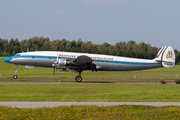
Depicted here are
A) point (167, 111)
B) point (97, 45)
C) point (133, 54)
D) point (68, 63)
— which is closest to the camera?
point (167, 111)

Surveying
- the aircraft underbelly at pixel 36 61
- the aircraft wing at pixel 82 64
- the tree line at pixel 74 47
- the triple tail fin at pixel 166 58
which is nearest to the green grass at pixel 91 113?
the aircraft wing at pixel 82 64

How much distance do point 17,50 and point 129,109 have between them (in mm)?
94423

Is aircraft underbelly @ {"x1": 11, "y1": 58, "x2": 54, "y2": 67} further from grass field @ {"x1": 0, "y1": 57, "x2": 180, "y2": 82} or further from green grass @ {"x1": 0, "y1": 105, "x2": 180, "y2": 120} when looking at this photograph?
green grass @ {"x1": 0, "y1": 105, "x2": 180, "y2": 120}

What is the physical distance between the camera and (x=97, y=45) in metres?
113

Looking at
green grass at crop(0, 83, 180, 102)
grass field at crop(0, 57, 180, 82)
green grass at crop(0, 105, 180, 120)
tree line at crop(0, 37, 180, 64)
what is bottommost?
grass field at crop(0, 57, 180, 82)

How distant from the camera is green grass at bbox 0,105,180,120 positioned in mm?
12727

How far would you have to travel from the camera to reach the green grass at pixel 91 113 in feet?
41.8

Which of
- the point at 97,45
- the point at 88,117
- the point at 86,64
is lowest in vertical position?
the point at 88,117

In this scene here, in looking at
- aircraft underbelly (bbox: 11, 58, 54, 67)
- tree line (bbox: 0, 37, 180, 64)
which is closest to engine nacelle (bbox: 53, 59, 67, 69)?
aircraft underbelly (bbox: 11, 58, 54, 67)

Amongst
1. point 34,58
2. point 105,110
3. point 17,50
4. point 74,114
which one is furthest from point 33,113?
point 17,50

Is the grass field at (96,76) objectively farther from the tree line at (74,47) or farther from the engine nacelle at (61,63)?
the tree line at (74,47)

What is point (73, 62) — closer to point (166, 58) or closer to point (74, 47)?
point (166, 58)

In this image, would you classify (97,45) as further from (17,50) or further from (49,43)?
(17,50)

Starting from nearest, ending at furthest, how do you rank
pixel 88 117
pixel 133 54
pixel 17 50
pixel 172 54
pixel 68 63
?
pixel 88 117 → pixel 68 63 → pixel 172 54 → pixel 133 54 → pixel 17 50
